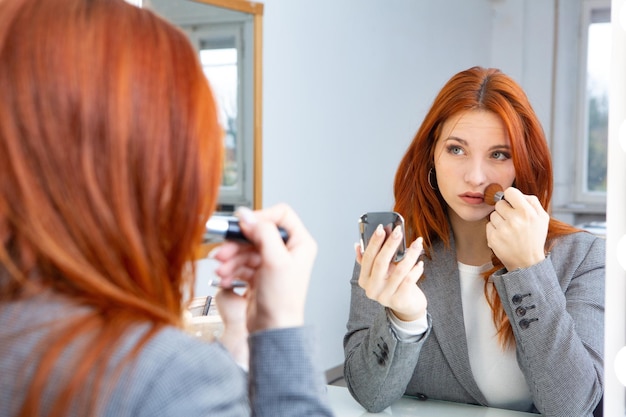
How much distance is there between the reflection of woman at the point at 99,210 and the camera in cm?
27

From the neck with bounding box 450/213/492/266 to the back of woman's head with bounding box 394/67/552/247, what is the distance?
0.05 ft

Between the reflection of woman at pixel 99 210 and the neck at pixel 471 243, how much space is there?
0.49 metres

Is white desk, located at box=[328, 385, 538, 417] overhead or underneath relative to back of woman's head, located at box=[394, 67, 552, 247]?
underneath

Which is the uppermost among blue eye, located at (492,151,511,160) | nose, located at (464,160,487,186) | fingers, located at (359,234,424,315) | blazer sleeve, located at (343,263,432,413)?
blue eye, located at (492,151,511,160)

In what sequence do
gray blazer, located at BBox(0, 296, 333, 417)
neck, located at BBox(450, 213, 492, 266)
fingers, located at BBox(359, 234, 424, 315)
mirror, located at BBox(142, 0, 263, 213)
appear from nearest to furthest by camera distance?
gray blazer, located at BBox(0, 296, 333, 417)
fingers, located at BBox(359, 234, 424, 315)
neck, located at BBox(450, 213, 492, 266)
mirror, located at BBox(142, 0, 263, 213)

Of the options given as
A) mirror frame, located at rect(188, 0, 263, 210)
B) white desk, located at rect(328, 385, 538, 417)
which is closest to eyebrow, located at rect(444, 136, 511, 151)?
white desk, located at rect(328, 385, 538, 417)

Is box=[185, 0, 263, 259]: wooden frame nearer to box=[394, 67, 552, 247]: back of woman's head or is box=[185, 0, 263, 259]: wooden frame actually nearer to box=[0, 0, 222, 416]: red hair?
box=[394, 67, 552, 247]: back of woman's head

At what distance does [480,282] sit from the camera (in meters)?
0.75

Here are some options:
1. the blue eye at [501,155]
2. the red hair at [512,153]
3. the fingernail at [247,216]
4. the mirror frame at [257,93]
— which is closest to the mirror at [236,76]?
the mirror frame at [257,93]

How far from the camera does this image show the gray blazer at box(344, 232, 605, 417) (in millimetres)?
637

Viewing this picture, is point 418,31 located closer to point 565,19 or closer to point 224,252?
point 565,19

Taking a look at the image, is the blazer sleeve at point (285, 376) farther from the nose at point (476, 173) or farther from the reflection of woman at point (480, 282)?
the nose at point (476, 173)

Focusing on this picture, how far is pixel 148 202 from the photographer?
11.9 inches

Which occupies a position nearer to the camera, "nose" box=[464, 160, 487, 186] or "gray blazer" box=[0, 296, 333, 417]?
"gray blazer" box=[0, 296, 333, 417]
